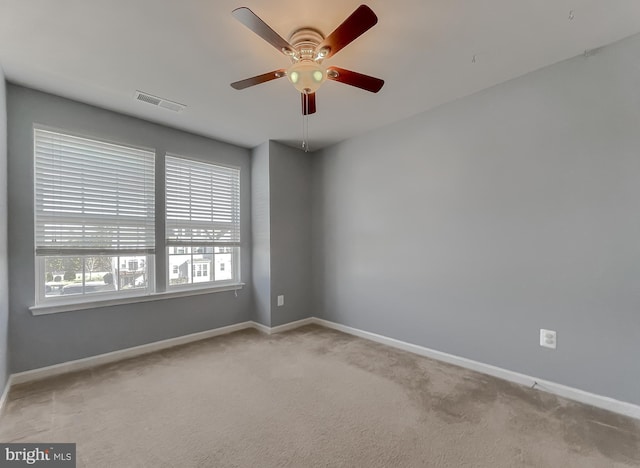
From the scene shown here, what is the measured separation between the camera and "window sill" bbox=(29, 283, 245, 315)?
2525 mm

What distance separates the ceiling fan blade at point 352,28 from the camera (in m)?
1.35

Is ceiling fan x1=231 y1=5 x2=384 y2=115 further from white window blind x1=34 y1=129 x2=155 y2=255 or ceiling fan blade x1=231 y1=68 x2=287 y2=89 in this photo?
white window blind x1=34 y1=129 x2=155 y2=255

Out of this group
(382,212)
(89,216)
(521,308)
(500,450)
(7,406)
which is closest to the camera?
(500,450)

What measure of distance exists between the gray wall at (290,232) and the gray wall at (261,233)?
0.07 metres

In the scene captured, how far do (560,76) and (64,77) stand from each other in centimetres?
391

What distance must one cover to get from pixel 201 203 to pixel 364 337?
263 centimetres

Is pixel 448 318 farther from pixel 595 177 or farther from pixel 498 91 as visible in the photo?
pixel 498 91

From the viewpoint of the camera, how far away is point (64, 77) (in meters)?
2.34

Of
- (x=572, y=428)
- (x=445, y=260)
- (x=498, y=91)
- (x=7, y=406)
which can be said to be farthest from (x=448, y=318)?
(x=7, y=406)

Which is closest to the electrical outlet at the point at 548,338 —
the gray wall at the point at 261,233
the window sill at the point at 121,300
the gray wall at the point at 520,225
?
the gray wall at the point at 520,225

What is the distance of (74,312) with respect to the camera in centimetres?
268

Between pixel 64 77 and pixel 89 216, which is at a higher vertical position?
pixel 64 77

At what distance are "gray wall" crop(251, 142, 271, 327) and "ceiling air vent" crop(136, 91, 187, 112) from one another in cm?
120

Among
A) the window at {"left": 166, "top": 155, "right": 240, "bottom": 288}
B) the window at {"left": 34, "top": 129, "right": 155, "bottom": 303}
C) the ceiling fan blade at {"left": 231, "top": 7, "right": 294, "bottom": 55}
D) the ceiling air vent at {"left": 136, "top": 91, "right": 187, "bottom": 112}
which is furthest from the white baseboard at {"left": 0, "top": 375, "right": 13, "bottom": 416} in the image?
the ceiling fan blade at {"left": 231, "top": 7, "right": 294, "bottom": 55}
